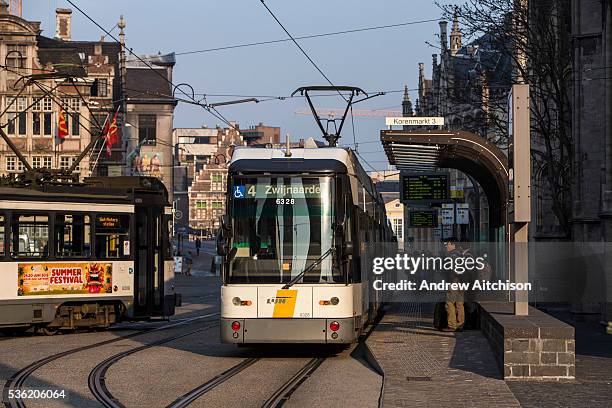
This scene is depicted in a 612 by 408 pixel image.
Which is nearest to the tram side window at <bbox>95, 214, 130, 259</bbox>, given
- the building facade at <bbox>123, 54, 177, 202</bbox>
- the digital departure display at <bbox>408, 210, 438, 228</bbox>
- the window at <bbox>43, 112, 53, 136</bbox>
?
the digital departure display at <bbox>408, 210, 438, 228</bbox>

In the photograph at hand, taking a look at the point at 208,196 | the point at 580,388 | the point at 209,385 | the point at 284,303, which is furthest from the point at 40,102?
the point at 208,196

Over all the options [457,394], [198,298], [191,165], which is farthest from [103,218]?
[191,165]

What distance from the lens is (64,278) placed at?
23094 mm

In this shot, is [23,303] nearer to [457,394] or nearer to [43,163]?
[457,394]

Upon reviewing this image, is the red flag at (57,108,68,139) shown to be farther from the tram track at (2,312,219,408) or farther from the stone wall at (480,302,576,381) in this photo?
the stone wall at (480,302,576,381)

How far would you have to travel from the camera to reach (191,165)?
172250mm

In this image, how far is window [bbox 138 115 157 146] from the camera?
9044 cm

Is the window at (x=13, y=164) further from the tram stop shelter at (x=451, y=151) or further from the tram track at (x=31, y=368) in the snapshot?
the tram stop shelter at (x=451, y=151)

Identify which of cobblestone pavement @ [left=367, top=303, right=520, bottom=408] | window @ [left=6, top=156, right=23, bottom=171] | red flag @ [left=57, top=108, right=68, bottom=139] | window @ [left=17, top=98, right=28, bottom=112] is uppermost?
window @ [left=17, top=98, right=28, bottom=112]

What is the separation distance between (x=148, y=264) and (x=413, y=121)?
21.3 ft

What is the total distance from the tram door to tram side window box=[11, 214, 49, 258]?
2465mm

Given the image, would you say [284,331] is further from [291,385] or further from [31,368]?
[31,368]

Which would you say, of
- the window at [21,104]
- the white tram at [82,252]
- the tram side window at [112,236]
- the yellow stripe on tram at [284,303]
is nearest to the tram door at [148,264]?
the white tram at [82,252]

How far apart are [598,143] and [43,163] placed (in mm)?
49656
